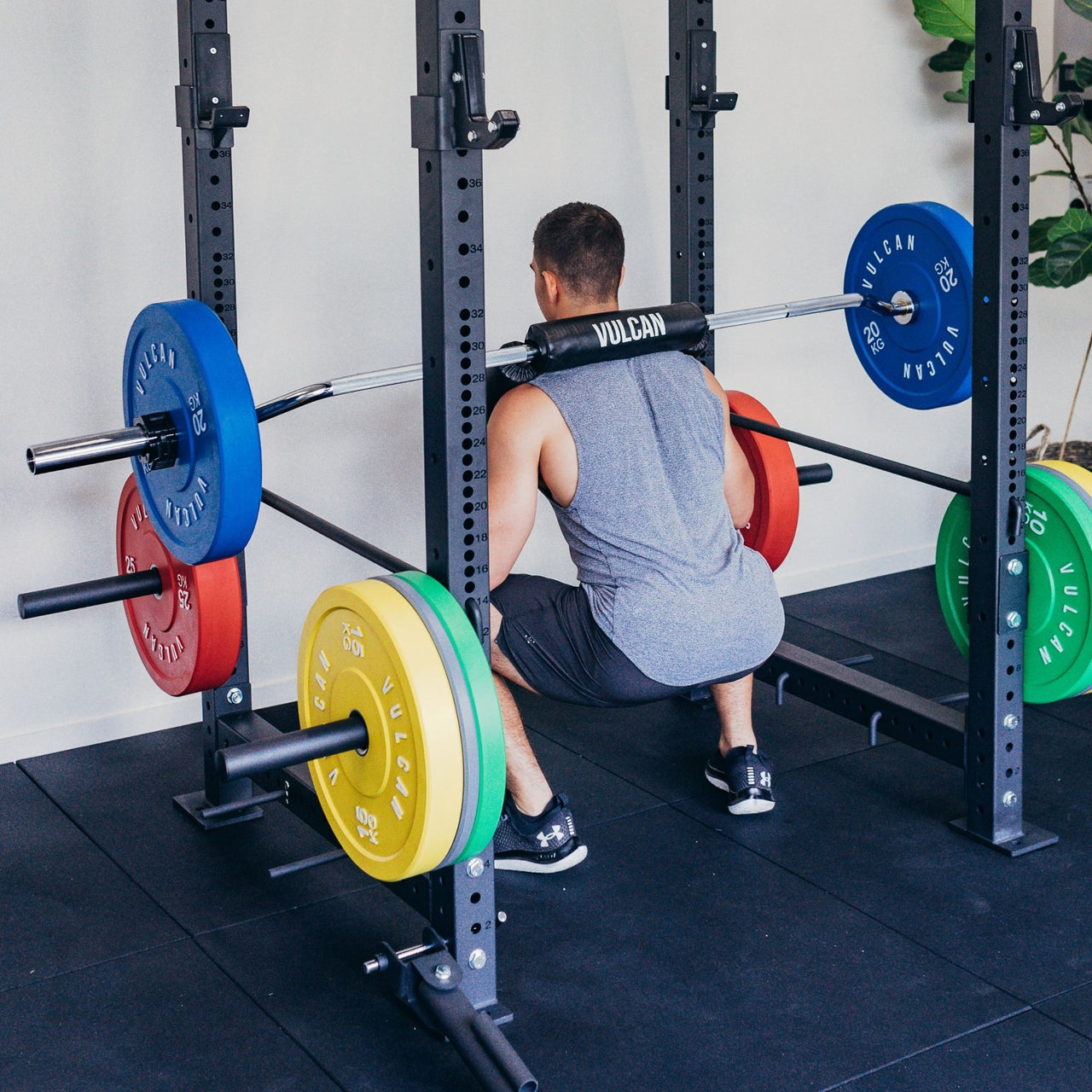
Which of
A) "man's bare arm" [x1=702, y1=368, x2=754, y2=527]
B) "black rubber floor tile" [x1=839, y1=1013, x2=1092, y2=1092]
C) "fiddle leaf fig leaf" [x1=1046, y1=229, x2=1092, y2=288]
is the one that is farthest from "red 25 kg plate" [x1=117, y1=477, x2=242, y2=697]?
"fiddle leaf fig leaf" [x1=1046, y1=229, x2=1092, y2=288]

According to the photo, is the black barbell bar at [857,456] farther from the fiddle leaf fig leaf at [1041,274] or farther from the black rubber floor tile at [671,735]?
the fiddle leaf fig leaf at [1041,274]

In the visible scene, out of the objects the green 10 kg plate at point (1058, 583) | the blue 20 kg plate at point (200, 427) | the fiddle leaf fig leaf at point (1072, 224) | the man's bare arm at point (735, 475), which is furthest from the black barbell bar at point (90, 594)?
the fiddle leaf fig leaf at point (1072, 224)

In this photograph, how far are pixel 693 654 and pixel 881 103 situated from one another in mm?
2218

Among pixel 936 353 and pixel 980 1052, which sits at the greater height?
pixel 936 353

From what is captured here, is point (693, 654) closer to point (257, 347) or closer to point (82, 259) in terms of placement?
point (257, 347)

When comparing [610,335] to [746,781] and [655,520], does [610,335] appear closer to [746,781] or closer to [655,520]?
[655,520]

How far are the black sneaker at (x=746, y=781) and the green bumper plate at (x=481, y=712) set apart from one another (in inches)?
38.6

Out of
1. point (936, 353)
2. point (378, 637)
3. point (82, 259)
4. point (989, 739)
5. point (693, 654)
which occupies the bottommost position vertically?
point (989, 739)

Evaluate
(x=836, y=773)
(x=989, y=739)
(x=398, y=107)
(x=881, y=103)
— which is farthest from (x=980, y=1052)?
(x=881, y=103)

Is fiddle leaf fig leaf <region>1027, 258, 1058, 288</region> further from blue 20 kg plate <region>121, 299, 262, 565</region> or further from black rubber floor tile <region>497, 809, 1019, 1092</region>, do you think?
blue 20 kg plate <region>121, 299, 262, 565</region>

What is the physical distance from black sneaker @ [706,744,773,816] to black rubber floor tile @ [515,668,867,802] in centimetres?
9

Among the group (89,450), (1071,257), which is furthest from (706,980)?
(1071,257)

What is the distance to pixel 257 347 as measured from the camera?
3.27 m

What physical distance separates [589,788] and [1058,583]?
3.34ft
